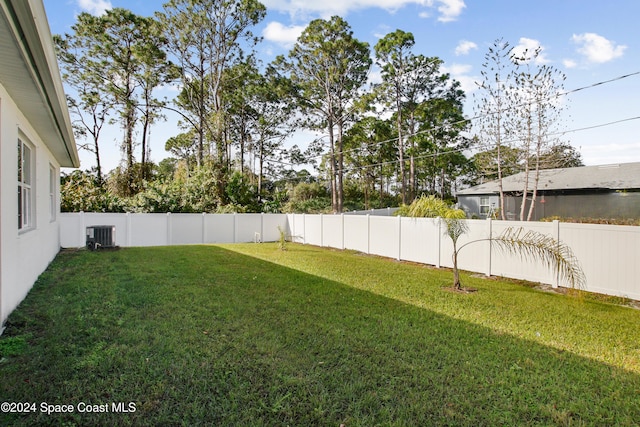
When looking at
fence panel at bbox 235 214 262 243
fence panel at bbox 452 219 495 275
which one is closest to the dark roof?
fence panel at bbox 452 219 495 275

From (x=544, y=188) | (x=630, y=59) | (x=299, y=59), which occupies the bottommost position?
(x=544, y=188)

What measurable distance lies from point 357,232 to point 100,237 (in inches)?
342

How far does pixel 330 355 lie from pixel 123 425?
1.79 meters

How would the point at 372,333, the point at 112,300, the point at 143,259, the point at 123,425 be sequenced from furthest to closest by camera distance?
the point at 143,259, the point at 112,300, the point at 372,333, the point at 123,425

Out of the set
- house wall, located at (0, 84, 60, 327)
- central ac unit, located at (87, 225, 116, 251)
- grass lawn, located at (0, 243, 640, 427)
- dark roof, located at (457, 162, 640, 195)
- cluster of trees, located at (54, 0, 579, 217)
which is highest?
cluster of trees, located at (54, 0, 579, 217)

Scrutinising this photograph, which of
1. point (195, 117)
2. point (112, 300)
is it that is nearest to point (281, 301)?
point (112, 300)

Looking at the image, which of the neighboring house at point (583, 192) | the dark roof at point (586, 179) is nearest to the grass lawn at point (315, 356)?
the neighboring house at point (583, 192)

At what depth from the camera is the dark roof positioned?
16.3 meters

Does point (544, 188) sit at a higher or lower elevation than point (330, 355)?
higher

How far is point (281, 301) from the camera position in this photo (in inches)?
211

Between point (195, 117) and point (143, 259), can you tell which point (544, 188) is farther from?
point (195, 117)

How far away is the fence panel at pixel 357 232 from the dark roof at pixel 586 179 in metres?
8.94

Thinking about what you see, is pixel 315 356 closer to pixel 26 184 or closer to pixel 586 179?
pixel 26 184

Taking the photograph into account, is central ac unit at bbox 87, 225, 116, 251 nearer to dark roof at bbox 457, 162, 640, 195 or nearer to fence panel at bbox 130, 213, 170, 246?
fence panel at bbox 130, 213, 170, 246
